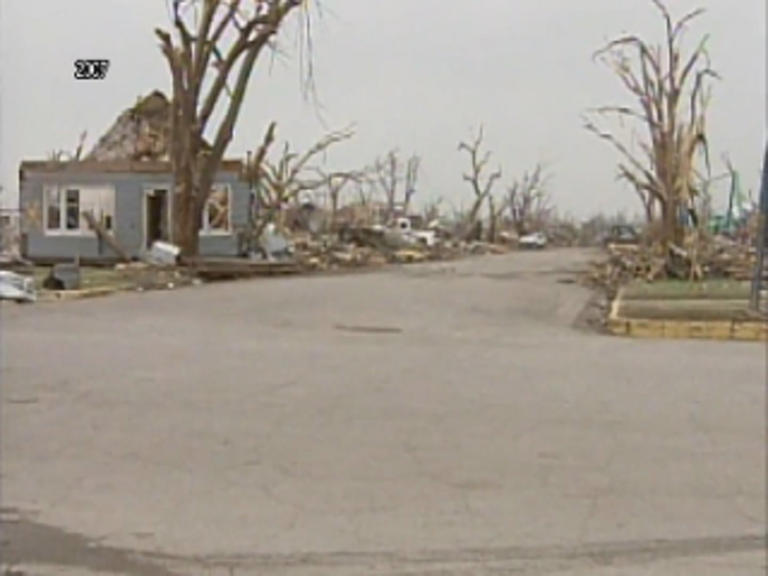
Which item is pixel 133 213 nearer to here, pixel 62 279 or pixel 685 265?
pixel 62 279

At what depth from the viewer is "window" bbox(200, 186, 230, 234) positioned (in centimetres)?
3142

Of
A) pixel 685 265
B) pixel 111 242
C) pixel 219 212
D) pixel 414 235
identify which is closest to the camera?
pixel 685 265

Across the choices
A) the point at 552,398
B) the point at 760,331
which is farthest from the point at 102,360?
the point at 760,331

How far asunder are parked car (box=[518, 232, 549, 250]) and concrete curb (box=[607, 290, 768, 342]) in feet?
189

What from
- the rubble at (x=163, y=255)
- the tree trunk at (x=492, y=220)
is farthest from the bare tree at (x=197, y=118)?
the tree trunk at (x=492, y=220)

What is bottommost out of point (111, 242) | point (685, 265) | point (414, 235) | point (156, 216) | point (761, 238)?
point (414, 235)

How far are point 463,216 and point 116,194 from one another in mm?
44113

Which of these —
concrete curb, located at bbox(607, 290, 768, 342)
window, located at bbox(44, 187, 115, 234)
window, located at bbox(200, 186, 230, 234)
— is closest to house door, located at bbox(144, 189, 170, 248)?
window, located at bbox(44, 187, 115, 234)

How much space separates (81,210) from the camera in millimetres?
30000

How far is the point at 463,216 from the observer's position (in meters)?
71.6

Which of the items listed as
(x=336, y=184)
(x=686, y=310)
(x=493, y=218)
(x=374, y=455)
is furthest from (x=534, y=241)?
(x=374, y=455)

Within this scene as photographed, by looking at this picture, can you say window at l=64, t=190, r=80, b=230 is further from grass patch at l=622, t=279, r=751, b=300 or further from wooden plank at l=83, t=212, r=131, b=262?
grass patch at l=622, t=279, r=751, b=300

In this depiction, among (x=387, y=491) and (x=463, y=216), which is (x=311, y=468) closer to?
(x=387, y=491)

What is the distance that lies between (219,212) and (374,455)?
25526 millimetres
